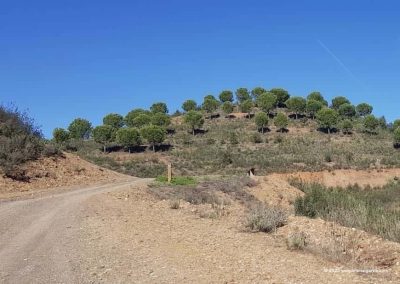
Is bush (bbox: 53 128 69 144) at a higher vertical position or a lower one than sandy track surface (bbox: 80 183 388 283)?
higher

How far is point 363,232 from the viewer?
11.2 m

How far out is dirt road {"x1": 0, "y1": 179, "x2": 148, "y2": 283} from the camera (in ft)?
28.0

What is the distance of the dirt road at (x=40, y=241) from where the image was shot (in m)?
8.55

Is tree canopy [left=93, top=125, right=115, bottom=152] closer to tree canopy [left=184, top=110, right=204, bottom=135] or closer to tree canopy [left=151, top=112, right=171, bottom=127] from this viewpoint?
tree canopy [left=151, top=112, right=171, bottom=127]

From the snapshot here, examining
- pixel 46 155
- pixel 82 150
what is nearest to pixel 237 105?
pixel 82 150

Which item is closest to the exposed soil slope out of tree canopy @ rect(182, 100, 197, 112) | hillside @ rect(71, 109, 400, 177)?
hillside @ rect(71, 109, 400, 177)

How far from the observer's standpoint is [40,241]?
11312 millimetres

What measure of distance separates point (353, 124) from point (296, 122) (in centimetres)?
1241

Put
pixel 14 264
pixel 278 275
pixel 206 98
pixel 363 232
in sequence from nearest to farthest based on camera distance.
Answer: pixel 278 275
pixel 14 264
pixel 363 232
pixel 206 98

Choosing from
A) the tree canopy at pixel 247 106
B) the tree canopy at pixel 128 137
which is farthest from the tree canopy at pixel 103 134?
the tree canopy at pixel 247 106

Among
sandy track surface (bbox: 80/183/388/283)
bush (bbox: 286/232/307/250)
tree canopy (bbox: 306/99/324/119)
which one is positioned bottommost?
sandy track surface (bbox: 80/183/388/283)

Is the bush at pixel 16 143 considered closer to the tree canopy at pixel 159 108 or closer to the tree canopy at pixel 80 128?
the tree canopy at pixel 80 128

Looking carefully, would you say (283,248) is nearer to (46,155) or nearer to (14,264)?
(14,264)

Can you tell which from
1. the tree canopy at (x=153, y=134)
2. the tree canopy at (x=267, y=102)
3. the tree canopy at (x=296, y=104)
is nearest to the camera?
the tree canopy at (x=153, y=134)
